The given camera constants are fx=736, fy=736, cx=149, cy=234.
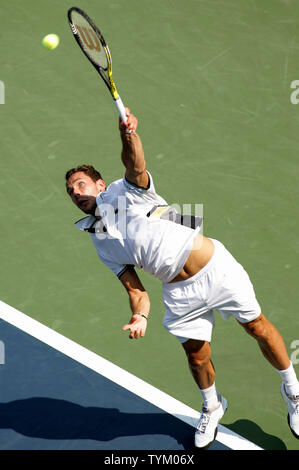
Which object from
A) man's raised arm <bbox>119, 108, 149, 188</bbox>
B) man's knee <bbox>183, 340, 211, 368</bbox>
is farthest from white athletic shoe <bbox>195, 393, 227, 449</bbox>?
man's raised arm <bbox>119, 108, 149, 188</bbox>

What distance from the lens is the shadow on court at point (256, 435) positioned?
5.71 metres

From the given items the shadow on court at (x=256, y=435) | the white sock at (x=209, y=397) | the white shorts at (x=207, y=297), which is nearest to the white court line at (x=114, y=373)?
the shadow on court at (x=256, y=435)

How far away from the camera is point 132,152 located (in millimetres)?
4715

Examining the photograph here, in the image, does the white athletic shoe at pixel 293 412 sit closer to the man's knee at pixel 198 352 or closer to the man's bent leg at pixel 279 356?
the man's bent leg at pixel 279 356

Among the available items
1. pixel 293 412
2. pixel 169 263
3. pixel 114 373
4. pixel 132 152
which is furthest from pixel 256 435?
pixel 132 152

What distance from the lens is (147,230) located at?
5.12 metres

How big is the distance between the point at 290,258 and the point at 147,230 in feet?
8.86

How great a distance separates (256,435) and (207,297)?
130 centimetres

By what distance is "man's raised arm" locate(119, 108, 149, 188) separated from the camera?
4.65m

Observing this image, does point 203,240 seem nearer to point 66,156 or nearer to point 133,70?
point 66,156

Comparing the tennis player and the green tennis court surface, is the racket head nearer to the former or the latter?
the tennis player

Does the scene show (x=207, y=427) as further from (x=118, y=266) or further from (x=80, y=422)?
(x=118, y=266)

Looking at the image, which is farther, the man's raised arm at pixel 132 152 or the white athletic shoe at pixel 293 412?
the white athletic shoe at pixel 293 412

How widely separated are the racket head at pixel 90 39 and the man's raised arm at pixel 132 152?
427 mm
